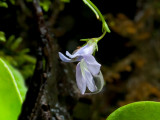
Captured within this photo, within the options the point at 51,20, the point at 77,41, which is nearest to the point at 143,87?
the point at 77,41

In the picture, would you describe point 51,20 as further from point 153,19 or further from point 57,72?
point 153,19

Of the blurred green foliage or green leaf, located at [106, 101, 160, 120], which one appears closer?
green leaf, located at [106, 101, 160, 120]

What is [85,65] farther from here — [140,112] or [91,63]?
[140,112]

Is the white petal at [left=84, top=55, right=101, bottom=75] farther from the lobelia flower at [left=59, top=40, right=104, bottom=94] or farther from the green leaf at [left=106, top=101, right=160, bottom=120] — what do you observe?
the green leaf at [left=106, top=101, right=160, bottom=120]

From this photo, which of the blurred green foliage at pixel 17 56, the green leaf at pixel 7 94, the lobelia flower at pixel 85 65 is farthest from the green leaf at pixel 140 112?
the blurred green foliage at pixel 17 56

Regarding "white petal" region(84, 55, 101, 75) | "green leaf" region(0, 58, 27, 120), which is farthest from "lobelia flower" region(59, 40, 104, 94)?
"green leaf" region(0, 58, 27, 120)

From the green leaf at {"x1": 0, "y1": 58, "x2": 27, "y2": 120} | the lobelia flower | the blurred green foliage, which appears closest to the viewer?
the lobelia flower

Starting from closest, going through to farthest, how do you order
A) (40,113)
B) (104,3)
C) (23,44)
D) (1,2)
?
(40,113), (1,2), (23,44), (104,3)

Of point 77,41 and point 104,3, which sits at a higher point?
point 104,3

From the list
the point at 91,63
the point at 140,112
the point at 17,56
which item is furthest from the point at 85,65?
the point at 17,56
